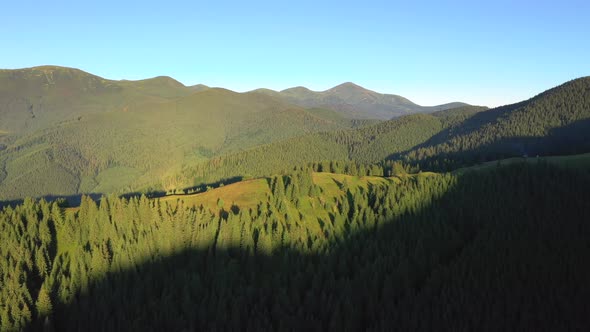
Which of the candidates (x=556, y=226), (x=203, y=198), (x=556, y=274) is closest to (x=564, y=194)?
(x=556, y=226)

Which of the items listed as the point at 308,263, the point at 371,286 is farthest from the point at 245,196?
the point at 371,286

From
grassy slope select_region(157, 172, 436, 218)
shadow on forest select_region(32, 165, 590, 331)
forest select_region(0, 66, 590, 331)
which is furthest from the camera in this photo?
grassy slope select_region(157, 172, 436, 218)

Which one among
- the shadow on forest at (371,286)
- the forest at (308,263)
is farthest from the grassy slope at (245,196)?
the shadow on forest at (371,286)

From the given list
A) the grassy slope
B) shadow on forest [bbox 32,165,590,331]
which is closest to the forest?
shadow on forest [bbox 32,165,590,331]

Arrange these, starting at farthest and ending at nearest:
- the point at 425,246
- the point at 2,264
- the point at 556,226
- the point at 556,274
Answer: the point at 556,226 < the point at 425,246 < the point at 2,264 < the point at 556,274

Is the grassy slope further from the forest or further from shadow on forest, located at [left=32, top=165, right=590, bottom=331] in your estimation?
shadow on forest, located at [left=32, top=165, right=590, bottom=331]

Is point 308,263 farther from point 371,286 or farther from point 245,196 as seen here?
point 245,196

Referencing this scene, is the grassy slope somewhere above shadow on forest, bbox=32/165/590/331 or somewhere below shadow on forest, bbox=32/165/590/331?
above

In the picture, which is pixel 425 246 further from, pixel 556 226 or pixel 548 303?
pixel 556 226
